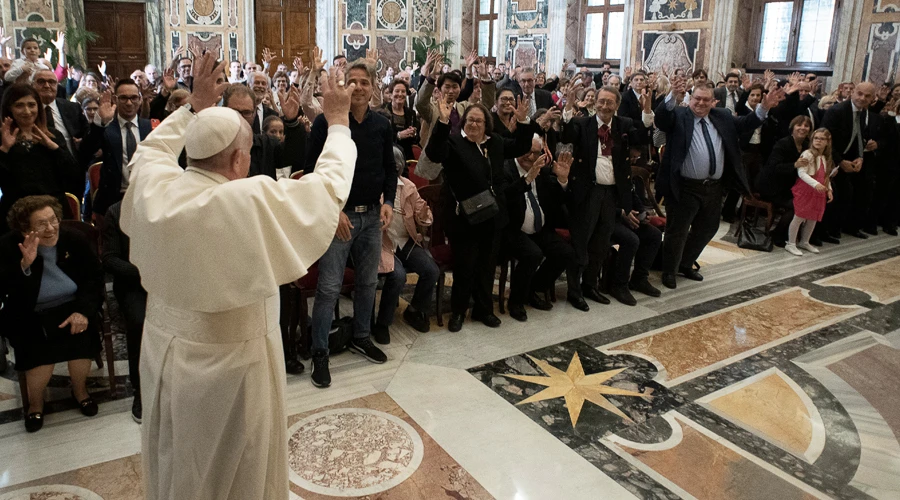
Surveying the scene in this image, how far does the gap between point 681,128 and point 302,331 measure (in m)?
3.67

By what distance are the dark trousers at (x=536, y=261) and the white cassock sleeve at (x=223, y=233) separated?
3.22 meters

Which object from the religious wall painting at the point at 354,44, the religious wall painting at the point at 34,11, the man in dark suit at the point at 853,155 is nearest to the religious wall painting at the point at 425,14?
the religious wall painting at the point at 354,44

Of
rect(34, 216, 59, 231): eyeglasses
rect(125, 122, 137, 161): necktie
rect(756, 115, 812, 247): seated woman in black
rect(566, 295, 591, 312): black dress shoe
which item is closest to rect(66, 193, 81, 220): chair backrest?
rect(125, 122, 137, 161): necktie

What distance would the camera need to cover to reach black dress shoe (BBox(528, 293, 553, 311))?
5.48 metres

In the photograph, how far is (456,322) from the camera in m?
4.98

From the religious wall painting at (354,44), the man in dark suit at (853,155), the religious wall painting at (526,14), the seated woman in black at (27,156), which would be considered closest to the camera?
the seated woman in black at (27,156)

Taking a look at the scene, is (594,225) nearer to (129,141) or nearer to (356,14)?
(129,141)

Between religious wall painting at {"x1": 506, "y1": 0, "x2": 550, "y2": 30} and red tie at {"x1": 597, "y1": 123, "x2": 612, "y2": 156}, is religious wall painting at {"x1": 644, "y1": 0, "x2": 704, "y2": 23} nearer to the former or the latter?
religious wall painting at {"x1": 506, "y1": 0, "x2": 550, "y2": 30}

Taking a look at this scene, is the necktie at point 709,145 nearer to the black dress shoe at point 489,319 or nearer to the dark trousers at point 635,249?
the dark trousers at point 635,249

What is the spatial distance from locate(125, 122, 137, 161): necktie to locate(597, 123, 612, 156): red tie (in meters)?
3.41

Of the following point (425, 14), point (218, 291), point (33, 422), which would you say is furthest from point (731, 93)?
point (218, 291)

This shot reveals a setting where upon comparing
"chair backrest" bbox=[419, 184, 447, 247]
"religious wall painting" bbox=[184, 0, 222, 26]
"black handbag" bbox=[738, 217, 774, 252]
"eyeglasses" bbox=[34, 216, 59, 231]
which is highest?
"religious wall painting" bbox=[184, 0, 222, 26]

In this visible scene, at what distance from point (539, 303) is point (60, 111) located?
4378mm

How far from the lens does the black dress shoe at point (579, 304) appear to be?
5.49m
